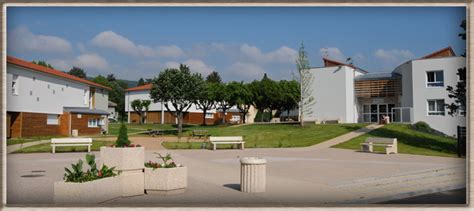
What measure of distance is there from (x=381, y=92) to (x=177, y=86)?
19.0m

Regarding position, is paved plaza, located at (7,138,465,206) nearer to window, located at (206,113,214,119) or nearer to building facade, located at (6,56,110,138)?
building facade, located at (6,56,110,138)

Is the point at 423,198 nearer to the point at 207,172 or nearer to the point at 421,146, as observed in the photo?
the point at 207,172

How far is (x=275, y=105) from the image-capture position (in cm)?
6347

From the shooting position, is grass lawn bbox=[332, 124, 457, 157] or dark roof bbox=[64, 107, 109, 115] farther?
dark roof bbox=[64, 107, 109, 115]

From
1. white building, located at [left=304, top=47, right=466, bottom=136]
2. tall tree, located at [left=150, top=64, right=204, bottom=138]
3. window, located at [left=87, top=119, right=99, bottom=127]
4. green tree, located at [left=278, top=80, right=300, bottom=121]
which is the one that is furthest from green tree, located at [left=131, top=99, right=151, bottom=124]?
white building, located at [left=304, top=47, right=466, bottom=136]

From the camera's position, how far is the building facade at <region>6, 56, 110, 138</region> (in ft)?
97.6

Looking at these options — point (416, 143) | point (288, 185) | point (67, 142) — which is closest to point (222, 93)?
point (416, 143)

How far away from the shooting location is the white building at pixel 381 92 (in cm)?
3522

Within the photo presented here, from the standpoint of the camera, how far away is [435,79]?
3522 centimetres

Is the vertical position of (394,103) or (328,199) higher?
(394,103)

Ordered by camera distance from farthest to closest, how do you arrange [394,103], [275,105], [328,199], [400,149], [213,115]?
[213,115] → [275,105] → [394,103] → [400,149] → [328,199]

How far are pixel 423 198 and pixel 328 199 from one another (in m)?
1.93

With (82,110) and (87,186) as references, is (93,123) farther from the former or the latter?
(87,186)

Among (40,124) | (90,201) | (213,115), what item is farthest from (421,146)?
(213,115)
